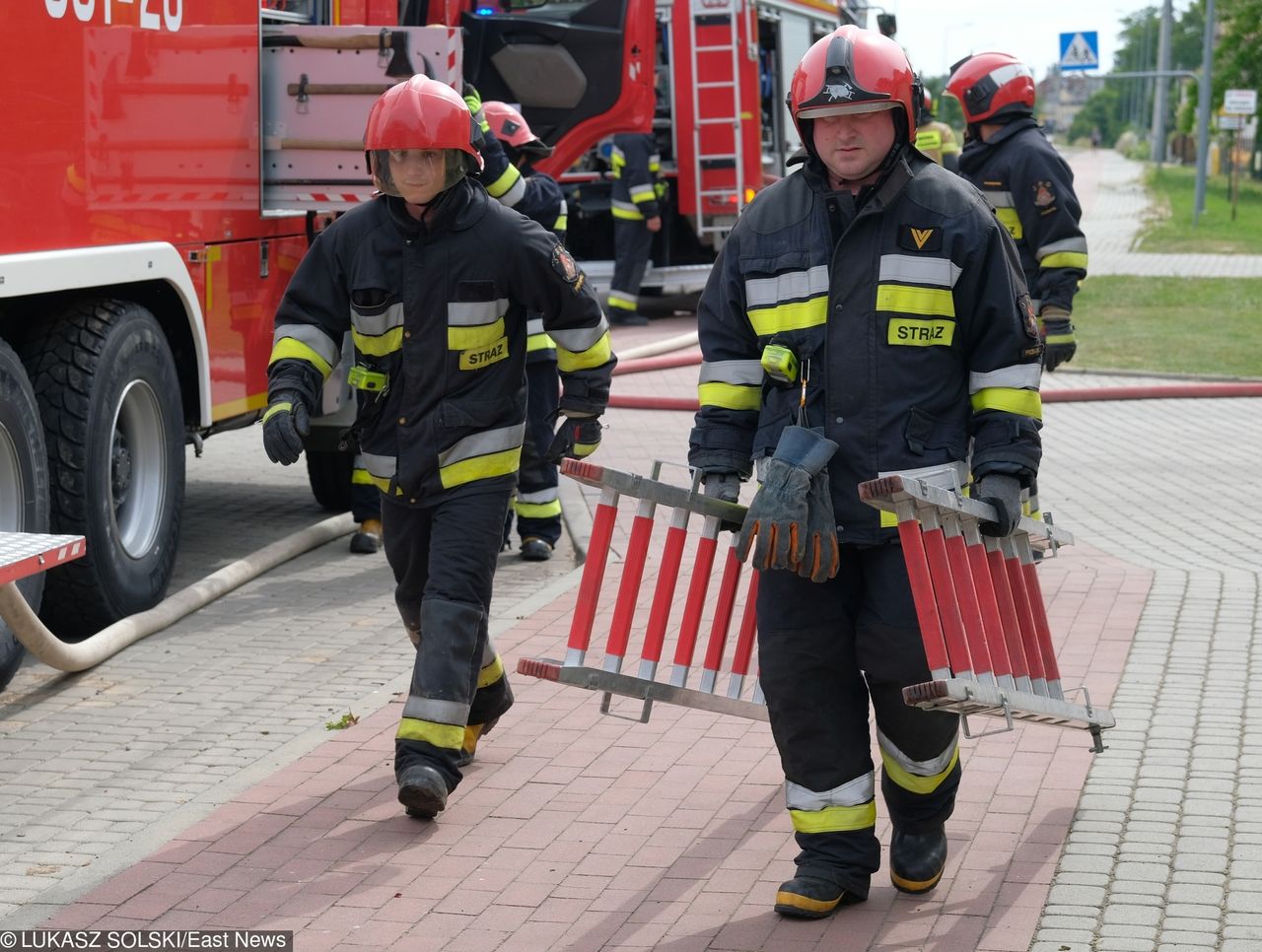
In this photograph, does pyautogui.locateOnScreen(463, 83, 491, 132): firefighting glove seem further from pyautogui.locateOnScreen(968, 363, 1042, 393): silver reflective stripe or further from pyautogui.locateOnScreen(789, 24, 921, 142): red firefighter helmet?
pyautogui.locateOnScreen(968, 363, 1042, 393): silver reflective stripe

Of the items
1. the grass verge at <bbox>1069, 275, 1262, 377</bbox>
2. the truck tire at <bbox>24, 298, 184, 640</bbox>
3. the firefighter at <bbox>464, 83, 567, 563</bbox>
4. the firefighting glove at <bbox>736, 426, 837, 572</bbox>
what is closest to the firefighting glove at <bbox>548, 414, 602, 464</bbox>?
the firefighting glove at <bbox>736, 426, 837, 572</bbox>

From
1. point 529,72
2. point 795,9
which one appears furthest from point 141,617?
point 795,9

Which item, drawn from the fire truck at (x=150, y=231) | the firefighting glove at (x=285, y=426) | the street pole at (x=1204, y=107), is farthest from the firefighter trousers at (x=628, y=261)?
the street pole at (x=1204, y=107)

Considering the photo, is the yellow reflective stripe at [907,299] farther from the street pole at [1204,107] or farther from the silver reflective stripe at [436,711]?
the street pole at [1204,107]

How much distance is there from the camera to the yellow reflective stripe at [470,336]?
490cm

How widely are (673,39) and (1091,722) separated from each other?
12.2 meters

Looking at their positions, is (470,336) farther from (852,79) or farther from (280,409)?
(852,79)

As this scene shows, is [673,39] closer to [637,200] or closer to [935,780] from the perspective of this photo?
[637,200]

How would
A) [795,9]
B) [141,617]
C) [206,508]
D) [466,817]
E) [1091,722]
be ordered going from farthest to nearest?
[795,9]
[206,508]
[141,617]
[466,817]
[1091,722]

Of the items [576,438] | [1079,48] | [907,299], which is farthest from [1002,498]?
[1079,48]

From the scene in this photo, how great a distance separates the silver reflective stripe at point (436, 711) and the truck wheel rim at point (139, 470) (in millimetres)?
2266

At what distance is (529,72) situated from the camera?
15.3 meters

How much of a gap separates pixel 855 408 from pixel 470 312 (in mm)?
1264

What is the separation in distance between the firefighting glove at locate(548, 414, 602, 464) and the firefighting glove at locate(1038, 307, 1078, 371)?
2.61 m
